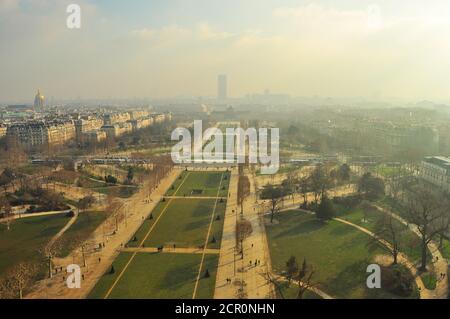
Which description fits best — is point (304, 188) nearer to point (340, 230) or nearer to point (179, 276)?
point (340, 230)

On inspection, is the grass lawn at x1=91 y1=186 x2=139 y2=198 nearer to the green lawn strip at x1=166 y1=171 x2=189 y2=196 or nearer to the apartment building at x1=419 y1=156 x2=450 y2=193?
the green lawn strip at x1=166 y1=171 x2=189 y2=196

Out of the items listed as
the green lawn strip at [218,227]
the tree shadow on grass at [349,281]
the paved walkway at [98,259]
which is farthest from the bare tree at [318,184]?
the paved walkway at [98,259]

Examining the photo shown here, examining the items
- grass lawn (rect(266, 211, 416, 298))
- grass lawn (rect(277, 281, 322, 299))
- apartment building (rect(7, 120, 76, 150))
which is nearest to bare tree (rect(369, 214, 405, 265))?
grass lawn (rect(266, 211, 416, 298))

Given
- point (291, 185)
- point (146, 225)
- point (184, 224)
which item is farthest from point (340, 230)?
point (146, 225)

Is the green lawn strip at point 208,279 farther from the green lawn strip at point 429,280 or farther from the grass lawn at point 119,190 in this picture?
the grass lawn at point 119,190

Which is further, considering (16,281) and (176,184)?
(176,184)
